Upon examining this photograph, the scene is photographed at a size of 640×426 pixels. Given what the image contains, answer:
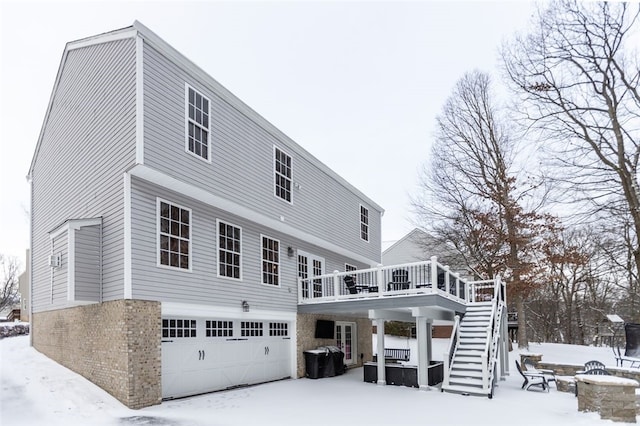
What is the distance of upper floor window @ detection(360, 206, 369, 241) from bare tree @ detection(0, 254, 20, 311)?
38.5 meters

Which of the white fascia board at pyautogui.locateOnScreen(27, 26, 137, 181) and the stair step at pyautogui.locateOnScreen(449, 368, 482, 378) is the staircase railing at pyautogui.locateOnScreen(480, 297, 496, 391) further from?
the white fascia board at pyautogui.locateOnScreen(27, 26, 137, 181)

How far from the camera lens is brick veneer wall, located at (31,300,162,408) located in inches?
367

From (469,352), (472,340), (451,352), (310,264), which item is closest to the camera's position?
(469,352)

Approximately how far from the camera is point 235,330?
13078mm

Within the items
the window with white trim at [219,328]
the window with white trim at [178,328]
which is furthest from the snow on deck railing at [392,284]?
the window with white trim at [178,328]

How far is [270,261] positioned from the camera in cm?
1470

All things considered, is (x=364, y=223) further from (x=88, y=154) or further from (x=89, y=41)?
(x=89, y=41)

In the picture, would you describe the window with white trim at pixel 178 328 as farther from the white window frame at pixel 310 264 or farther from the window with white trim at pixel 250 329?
the white window frame at pixel 310 264

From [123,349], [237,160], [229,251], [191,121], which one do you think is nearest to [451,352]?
[229,251]

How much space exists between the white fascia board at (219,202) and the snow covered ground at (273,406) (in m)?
4.61

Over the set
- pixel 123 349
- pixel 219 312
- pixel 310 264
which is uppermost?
pixel 310 264

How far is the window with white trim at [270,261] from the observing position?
47.2 ft

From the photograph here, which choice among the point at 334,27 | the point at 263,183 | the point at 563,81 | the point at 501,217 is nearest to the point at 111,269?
the point at 263,183

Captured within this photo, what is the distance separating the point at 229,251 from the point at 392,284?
485 cm
